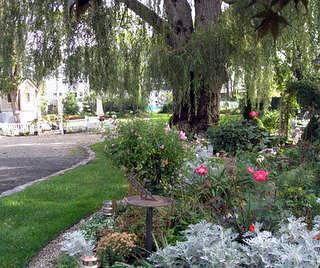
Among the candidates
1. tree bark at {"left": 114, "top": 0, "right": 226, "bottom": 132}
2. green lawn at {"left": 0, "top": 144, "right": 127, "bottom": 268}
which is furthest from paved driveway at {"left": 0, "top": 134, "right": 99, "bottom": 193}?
tree bark at {"left": 114, "top": 0, "right": 226, "bottom": 132}

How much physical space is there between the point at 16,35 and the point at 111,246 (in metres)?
4.89

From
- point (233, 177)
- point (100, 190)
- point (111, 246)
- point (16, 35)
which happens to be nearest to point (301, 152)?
point (233, 177)

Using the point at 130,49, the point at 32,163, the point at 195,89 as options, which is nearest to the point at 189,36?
the point at 195,89

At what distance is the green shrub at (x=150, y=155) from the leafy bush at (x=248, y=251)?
2105 mm

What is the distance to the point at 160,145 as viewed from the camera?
16.3ft

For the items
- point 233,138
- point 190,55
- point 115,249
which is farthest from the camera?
point 233,138

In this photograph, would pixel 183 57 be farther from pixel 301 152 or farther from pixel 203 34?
pixel 301 152

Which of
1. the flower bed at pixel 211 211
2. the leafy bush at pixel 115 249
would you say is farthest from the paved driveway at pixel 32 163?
the leafy bush at pixel 115 249

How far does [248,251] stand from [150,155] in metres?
2.50

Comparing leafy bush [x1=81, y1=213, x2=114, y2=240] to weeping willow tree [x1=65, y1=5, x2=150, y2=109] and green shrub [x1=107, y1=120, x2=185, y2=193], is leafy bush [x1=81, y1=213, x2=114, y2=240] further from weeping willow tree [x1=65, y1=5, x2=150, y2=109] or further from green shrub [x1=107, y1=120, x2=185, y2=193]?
weeping willow tree [x1=65, y1=5, x2=150, y2=109]

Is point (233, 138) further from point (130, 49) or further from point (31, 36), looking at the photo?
point (31, 36)

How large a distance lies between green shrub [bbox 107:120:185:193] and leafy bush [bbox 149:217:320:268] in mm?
2105

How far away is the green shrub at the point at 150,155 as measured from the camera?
4.92 m

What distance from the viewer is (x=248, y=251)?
8.46ft
